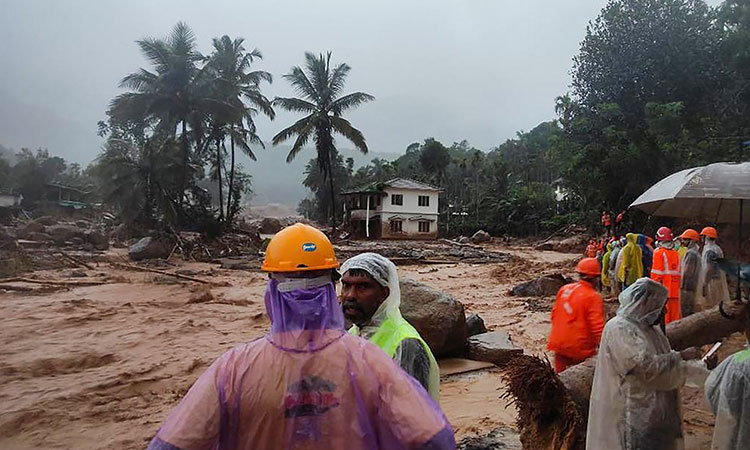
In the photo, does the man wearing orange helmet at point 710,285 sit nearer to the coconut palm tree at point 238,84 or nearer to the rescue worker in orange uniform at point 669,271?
the rescue worker in orange uniform at point 669,271

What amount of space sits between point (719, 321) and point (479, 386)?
240 cm

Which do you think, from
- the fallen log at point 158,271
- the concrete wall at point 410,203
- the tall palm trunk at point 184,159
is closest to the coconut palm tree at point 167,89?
the tall palm trunk at point 184,159

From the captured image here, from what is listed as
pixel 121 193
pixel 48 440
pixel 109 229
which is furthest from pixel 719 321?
pixel 109 229

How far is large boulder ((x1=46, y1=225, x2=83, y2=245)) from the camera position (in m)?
23.4

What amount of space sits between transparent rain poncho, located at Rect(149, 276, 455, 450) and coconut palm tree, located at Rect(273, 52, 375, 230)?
1182 inches

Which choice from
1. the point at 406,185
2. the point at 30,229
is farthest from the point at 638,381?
the point at 406,185

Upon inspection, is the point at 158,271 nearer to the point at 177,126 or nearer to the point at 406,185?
the point at 177,126

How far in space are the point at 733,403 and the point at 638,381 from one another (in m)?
0.43

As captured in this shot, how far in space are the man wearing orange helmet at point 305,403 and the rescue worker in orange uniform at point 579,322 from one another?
10.2 ft

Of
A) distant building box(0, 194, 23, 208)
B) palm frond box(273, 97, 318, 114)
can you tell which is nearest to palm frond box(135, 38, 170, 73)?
palm frond box(273, 97, 318, 114)

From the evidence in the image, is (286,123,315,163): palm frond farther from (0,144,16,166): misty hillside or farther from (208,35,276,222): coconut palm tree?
(0,144,16,166): misty hillside

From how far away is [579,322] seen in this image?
160 inches

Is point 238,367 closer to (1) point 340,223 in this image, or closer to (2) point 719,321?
(2) point 719,321

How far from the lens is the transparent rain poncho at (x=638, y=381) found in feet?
9.14
